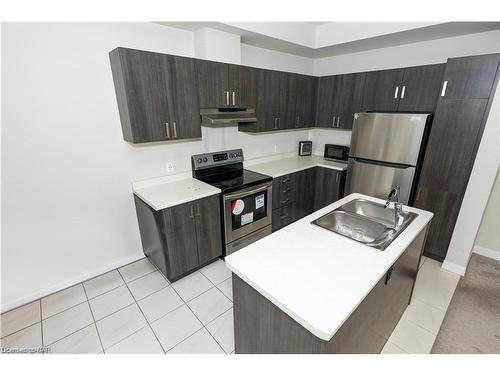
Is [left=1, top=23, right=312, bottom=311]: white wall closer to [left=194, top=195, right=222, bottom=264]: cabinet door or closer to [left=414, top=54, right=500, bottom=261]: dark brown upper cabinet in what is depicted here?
[left=194, top=195, right=222, bottom=264]: cabinet door

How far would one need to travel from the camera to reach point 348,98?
3193 mm

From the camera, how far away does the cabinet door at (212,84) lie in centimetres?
227

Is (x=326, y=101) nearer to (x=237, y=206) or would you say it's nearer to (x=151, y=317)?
(x=237, y=206)

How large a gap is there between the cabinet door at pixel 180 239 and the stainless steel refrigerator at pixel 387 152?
2.10 meters

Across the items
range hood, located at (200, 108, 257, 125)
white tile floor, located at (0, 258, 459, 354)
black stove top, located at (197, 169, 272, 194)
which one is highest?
range hood, located at (200, 108, 257, 125)

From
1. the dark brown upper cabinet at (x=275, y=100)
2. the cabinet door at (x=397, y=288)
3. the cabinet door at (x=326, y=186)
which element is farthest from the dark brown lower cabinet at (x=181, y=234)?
the cabinet door at (x=326, y=186)

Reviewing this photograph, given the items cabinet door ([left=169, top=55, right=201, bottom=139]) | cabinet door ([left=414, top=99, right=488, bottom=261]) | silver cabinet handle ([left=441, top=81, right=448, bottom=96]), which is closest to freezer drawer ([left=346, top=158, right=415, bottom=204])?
cabinet door ([left=414, top=99, right=488, bottom=261])

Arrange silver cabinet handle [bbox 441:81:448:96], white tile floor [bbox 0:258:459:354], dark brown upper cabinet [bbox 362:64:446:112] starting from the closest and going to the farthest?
white tile floor [bbox 0:258:459:354] < silver cabinet handle [bbox 441:81:448:96] < dark brown upper cabinet [bbox 362:64:446:112]

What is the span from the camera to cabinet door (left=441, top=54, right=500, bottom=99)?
6.62 feet

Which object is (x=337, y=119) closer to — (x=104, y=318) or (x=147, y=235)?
(x=147, y=235)

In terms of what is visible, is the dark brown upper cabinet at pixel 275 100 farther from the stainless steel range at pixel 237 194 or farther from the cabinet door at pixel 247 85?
the stainless steel range at pixel 237 194

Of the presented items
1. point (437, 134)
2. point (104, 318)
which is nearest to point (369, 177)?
point (437, 134)

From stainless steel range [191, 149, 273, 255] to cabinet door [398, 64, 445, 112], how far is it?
1827 millimetres

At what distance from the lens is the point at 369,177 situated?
2.86 meters
